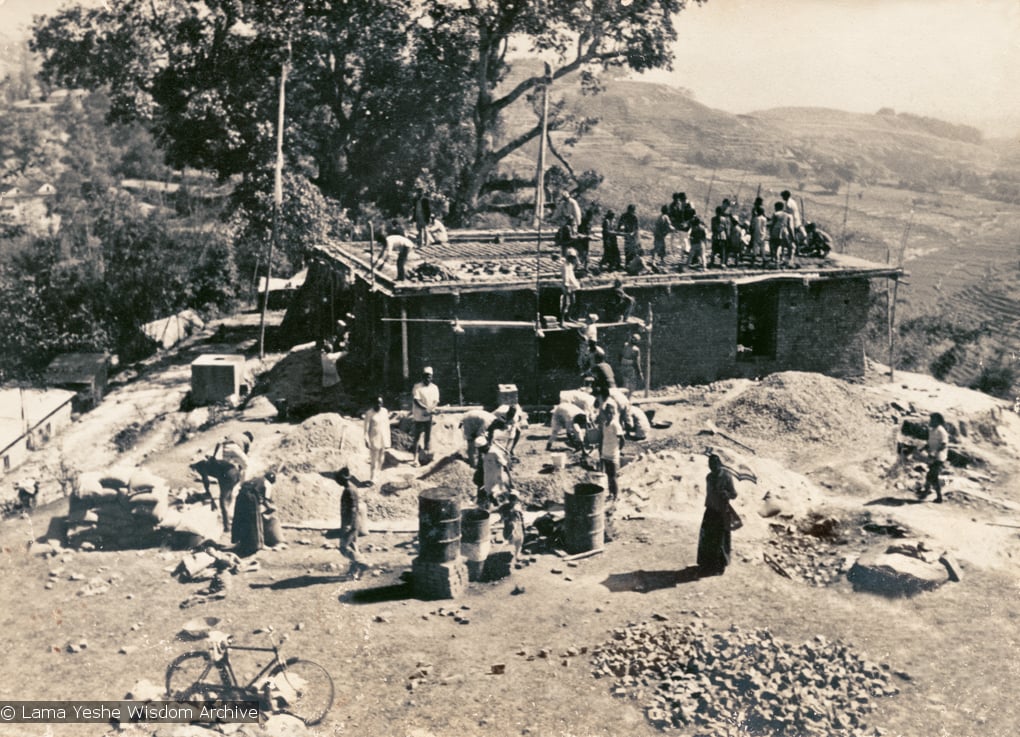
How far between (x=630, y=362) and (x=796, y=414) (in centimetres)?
354

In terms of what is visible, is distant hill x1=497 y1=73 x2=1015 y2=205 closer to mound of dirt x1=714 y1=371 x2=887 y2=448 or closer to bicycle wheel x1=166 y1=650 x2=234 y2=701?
mound of dirt x1=714 y1=371 x2=887 y2=448

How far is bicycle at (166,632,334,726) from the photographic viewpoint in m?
9.22

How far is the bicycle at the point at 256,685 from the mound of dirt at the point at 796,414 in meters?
10.0

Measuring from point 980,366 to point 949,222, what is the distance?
20688 millimetres


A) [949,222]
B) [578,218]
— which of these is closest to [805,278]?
[578,218]

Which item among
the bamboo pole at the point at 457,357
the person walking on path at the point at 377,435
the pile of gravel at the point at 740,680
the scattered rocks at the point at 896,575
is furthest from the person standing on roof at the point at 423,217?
the pile of gravel at the point at 740,680

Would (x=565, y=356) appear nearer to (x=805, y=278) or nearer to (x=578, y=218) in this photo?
(x=578, y=218)

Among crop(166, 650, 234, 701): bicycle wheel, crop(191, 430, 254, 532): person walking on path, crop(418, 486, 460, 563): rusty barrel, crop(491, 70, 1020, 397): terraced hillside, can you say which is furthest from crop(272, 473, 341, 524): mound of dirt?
crop(491, 70, 1020, 397): terraced hillside

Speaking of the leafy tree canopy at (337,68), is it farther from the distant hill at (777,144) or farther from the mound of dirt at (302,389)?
the distant hill at (777,144)

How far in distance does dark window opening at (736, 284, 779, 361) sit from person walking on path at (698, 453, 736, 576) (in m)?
10.1

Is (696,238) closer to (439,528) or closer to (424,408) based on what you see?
(424,408)

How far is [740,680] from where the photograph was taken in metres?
9.48

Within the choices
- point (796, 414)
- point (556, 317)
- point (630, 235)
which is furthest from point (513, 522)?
point (630, 235)

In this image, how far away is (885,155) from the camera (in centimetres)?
5216
